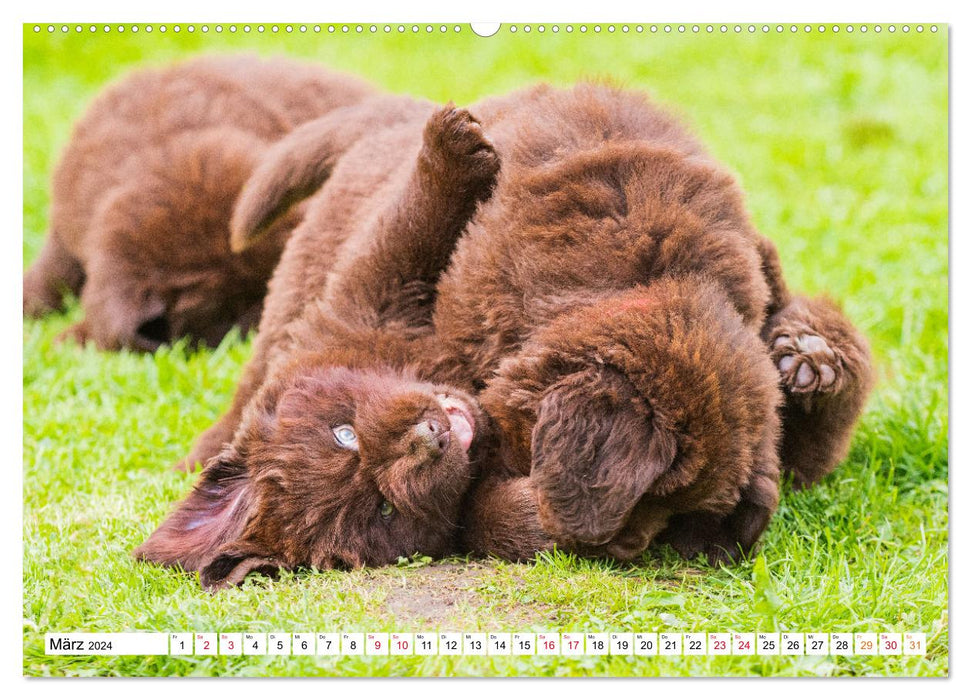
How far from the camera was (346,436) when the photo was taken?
149 inches

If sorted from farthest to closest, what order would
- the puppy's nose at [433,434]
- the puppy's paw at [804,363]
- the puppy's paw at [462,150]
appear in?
1. the puppy's paw at [804,363]
2. the puppy's paw at [462,150]
3. the puppy's nose at [433,434]

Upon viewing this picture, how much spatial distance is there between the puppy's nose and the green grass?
380 mm

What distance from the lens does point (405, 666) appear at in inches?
126

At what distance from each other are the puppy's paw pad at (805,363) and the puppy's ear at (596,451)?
946mm

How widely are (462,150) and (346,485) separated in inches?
44.1

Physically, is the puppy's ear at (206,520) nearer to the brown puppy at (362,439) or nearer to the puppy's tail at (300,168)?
the brown puppy at (362,439)

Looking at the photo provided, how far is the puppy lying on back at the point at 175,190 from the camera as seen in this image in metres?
6.13

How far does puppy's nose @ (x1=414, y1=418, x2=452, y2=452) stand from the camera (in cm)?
363

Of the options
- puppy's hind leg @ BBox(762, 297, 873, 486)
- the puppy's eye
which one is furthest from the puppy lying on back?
puppy's hind leg @ BBox(762, 297, 873, 486)

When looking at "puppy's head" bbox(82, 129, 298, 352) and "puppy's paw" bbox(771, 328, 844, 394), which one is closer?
"puppy's paw" bbox(771, 328, 844, 394)

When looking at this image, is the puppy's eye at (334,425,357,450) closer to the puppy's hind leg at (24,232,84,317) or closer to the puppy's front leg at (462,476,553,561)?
the puppy's front leg at (462,476,553,561)

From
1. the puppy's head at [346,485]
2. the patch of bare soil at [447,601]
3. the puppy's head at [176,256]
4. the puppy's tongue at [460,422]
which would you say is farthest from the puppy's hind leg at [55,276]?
the patch of bare soil at [447,601]

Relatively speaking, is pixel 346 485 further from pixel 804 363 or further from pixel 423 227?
pixel 804 363

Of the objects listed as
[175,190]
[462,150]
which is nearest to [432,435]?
[462,150]
